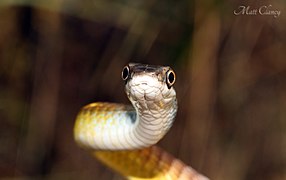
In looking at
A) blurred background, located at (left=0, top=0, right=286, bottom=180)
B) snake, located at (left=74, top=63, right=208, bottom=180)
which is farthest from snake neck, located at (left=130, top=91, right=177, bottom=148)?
blurred background, located at (left=0, top=0, right=286, bottom=180)

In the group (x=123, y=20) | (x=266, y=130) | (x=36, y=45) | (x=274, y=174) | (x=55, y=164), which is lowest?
(x=55, y=164)

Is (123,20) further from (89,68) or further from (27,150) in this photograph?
(27,150)

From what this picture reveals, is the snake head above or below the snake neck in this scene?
above

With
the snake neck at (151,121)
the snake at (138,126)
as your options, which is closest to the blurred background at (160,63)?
the snake at (138,126)

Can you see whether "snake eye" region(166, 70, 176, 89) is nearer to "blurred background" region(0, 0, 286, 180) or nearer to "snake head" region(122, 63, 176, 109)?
"snake head" region(122, 63, 176, 109)

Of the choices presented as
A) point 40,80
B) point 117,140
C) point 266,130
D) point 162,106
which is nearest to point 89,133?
point 117,140

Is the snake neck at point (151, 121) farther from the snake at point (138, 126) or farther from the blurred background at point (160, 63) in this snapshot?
the blurred background at point (160, 63)
